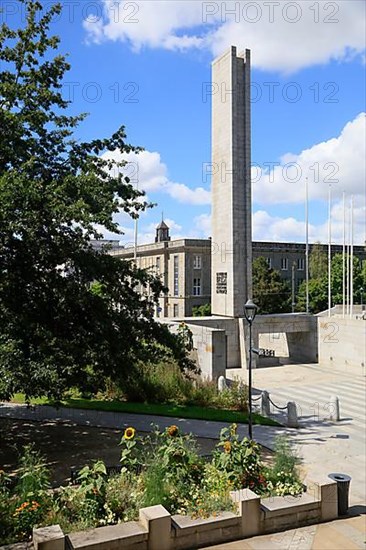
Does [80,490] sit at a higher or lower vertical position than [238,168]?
lower

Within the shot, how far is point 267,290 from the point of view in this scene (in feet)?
164

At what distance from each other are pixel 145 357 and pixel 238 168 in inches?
750

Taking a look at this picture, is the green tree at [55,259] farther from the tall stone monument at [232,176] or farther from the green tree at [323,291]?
the green tree at [323,291]

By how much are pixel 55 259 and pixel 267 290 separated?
40.8m

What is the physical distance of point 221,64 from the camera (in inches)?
1136

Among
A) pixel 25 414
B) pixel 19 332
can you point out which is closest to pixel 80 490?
pixel 19 332

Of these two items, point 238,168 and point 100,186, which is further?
point 238,168

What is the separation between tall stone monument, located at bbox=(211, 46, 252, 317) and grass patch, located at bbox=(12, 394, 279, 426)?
1374 cm

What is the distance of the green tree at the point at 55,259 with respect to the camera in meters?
9.34

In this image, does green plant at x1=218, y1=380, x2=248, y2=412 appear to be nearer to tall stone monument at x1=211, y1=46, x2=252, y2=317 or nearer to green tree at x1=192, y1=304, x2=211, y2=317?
tall stone monument at x1=211, y1=46, x2=252, y2=317

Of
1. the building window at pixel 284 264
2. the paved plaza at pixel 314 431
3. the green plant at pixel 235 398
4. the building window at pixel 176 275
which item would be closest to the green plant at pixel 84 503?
the paved plaza at pixel 314 431

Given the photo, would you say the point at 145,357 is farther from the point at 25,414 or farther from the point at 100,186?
the point at 25,414

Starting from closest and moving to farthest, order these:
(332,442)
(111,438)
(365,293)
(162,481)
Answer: (162,481), (111,438), (332,442), (365,293)

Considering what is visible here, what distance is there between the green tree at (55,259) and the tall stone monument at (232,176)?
15.9 meters
